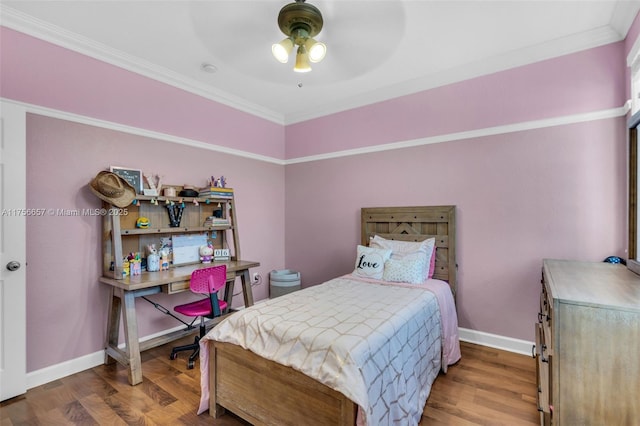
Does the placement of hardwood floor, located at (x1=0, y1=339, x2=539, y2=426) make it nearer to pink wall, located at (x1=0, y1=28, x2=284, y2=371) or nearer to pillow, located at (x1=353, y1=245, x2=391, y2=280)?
pink wall, located at (x1=0, y1=28, x2=284, y2=371)

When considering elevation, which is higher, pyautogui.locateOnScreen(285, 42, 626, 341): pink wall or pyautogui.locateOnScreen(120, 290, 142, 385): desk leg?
pyautogui.locateOnScreen(285, 42, 626, 341): pink wall

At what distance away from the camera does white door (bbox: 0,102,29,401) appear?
83.0 inches

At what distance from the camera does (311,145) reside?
4.24 metres

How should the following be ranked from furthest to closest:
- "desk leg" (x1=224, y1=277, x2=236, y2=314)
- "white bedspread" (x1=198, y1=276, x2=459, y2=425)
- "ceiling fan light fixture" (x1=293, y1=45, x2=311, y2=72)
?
"desk leg" (x1=224, y1=277, x2=236, y2=314)
"ceiling fan light fixture" (x1=293, y1=45, x2=311, y2=72)
"white bedspread" (x1=198, y1=276, x2=459, y2=425)

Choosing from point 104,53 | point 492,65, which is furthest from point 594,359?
point 104,53

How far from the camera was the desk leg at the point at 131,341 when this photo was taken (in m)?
2.31

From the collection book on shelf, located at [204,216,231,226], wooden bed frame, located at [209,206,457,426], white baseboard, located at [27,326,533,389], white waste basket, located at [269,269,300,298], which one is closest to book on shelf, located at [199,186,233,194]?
book on shelf, located at [204,216,231,226]

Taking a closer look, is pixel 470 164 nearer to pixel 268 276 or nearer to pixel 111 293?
pixel 268 276

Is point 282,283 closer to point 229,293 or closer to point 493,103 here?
point 229,293

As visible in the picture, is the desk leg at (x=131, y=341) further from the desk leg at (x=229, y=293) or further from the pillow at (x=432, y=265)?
the pillow at (x=432, y=265)

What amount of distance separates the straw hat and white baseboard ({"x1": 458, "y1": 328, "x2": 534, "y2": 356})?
3.41m

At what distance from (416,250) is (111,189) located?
278 cm

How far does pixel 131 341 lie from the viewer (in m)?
2.32

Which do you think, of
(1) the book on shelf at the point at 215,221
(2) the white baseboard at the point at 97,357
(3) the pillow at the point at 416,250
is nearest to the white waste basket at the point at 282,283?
(1) the book on shelf at the point at 215,221
